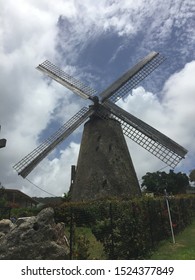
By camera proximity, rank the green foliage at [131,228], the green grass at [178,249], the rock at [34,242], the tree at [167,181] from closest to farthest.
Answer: the rock at [34,242] < the green grass at [178,249] < the green foliage at [131,228] < the tree at [167,181]

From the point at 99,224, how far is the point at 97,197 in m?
10.6

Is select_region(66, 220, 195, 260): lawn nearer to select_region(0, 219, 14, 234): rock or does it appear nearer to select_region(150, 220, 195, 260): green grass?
select_region(150, 220, 195, 260): green grass

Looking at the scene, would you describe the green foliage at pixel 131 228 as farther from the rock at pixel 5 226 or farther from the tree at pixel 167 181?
the tree at pixel 167 181

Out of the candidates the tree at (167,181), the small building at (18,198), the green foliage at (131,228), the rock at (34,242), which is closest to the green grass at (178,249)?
the green foliage at (131,228)

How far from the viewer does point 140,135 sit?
25.1 meters

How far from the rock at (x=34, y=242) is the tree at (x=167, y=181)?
1801 inches

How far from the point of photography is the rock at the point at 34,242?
31.7ft

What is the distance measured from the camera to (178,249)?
13.1 metres

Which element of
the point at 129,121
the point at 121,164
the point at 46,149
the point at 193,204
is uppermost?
the point at 129,121

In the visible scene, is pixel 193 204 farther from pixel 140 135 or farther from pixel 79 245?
pixel 79 245

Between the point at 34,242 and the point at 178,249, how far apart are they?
5.90 m

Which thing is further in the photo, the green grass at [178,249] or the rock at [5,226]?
the rock at [5,226]

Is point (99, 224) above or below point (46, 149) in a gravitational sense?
below
